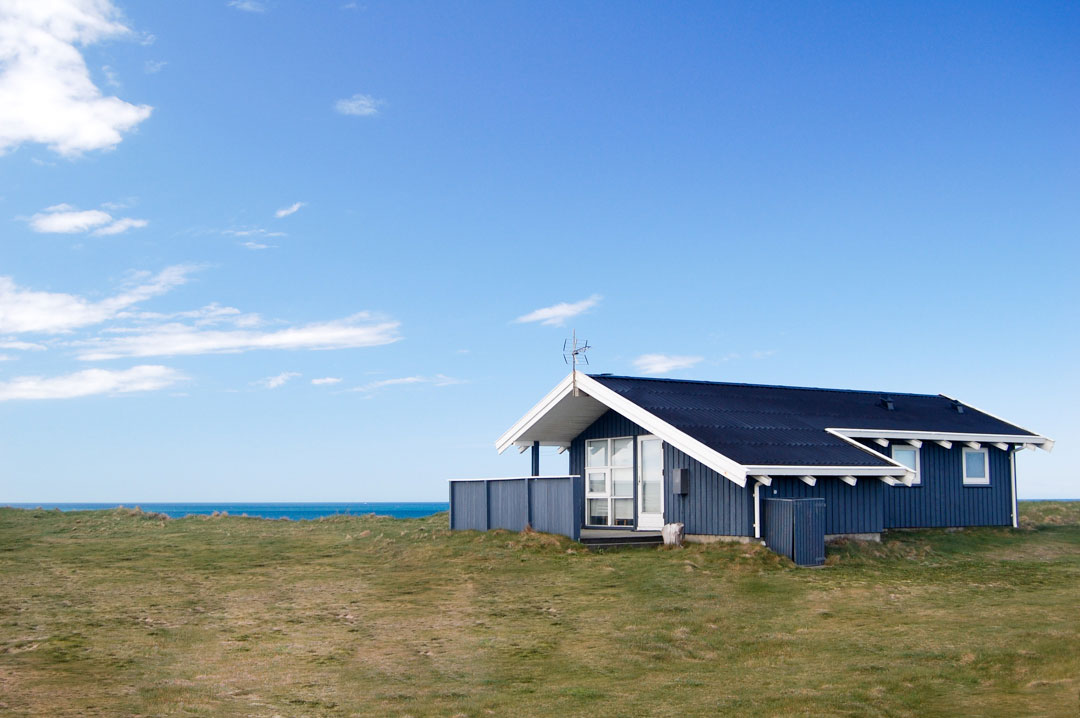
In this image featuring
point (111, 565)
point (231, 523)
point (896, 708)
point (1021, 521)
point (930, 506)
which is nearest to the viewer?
point (896, 708)

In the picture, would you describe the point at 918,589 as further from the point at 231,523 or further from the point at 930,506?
the point at 231,523

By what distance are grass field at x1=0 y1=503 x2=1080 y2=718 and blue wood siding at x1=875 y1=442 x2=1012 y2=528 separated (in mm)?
1794

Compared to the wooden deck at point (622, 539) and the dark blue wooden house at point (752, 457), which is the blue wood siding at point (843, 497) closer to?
the dark blue wooden house at point (752, 457)

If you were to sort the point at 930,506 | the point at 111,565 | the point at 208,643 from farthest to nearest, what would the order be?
the point at 930,506
the point at 111,565
the point at 208,643

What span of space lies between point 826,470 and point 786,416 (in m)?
4.70

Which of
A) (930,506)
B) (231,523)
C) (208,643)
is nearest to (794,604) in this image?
(208,643)

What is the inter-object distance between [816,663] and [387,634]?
6222mm

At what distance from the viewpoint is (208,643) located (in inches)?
560

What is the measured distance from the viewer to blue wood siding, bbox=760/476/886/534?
22.0 m

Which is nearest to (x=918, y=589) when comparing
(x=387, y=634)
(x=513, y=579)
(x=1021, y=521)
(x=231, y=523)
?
(x=513, y=579)

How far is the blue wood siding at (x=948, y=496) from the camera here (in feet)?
87.4

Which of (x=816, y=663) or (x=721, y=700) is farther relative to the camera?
(x=816, y=663)

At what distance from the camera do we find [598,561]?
20.5m

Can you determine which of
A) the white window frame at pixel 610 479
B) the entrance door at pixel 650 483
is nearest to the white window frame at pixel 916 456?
the entrance door at pixel 650 483
